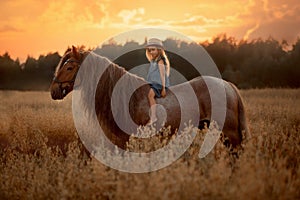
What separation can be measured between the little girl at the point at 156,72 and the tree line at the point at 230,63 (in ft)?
60.5

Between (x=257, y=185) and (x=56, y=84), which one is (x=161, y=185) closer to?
(x=257, y=185)

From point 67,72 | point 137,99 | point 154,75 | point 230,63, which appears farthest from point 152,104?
point 230,63

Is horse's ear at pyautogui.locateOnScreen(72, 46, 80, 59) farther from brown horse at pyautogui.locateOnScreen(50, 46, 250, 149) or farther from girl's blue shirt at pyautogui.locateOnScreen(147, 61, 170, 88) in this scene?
girl's blue shirt at pyautogui.locateOnScreen(147, 61, 170, 88)

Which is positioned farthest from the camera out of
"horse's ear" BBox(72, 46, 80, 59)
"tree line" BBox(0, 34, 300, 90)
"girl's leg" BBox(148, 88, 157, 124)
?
"tree line" BBox(0, 34, 300, 90)

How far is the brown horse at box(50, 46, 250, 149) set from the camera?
7055 mm

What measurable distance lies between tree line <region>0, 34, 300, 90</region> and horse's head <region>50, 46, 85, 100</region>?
1850cm

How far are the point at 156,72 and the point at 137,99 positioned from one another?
0.56m

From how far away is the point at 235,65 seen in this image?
3594 cm

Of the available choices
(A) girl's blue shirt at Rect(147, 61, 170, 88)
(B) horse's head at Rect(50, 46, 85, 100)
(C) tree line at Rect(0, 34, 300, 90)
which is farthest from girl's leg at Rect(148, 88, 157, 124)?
(C) tree line at Rect(0, 34, 300, 90)

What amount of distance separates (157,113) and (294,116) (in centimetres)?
696

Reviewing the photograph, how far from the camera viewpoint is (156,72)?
23.8 feet

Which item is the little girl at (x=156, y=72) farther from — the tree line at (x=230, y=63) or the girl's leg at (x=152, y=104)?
the tree line at (x=230, y=63)

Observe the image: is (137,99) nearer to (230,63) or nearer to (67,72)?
(67,72)

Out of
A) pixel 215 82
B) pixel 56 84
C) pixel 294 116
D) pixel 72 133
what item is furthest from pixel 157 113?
pixel 294 116
